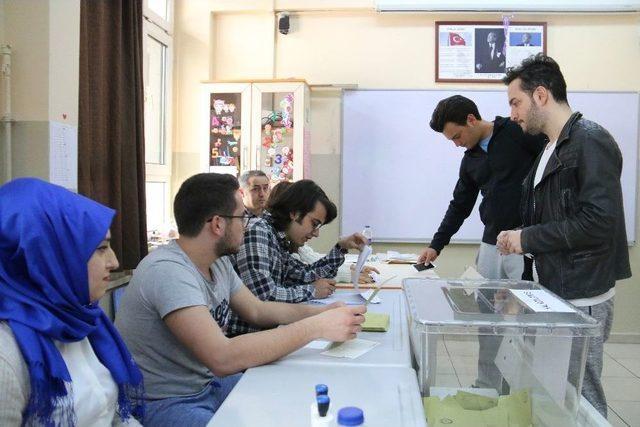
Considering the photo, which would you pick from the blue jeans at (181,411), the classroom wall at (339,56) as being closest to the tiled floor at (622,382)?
the classroom wall at (339,56)

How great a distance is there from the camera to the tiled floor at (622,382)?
116 inches

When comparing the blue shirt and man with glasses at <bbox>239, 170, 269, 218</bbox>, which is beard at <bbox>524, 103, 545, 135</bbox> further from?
man with glasses at <bbox>239, 170, 269, 218</bbox>

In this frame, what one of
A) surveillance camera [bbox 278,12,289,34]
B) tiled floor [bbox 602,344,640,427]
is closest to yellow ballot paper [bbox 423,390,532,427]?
tiled floor [bbox 602,344,640,427]

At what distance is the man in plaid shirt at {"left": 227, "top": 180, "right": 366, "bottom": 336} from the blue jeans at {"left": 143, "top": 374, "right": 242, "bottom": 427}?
1.56 feet

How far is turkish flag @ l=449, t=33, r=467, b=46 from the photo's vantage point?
4.43m

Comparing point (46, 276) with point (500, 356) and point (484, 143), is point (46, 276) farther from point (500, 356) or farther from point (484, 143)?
point (484, 143)

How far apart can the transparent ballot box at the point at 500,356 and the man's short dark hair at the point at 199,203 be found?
0.62 meters

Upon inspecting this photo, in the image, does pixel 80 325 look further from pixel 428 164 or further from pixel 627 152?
pixel 627 152

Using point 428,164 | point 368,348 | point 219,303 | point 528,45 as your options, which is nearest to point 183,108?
point 428,164

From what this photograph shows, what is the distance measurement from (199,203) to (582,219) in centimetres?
115

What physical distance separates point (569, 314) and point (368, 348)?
21.5 inches

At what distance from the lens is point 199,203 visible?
165 centimetres

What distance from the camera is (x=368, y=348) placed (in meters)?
1.54

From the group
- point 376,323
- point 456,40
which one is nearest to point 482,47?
point 456,40
